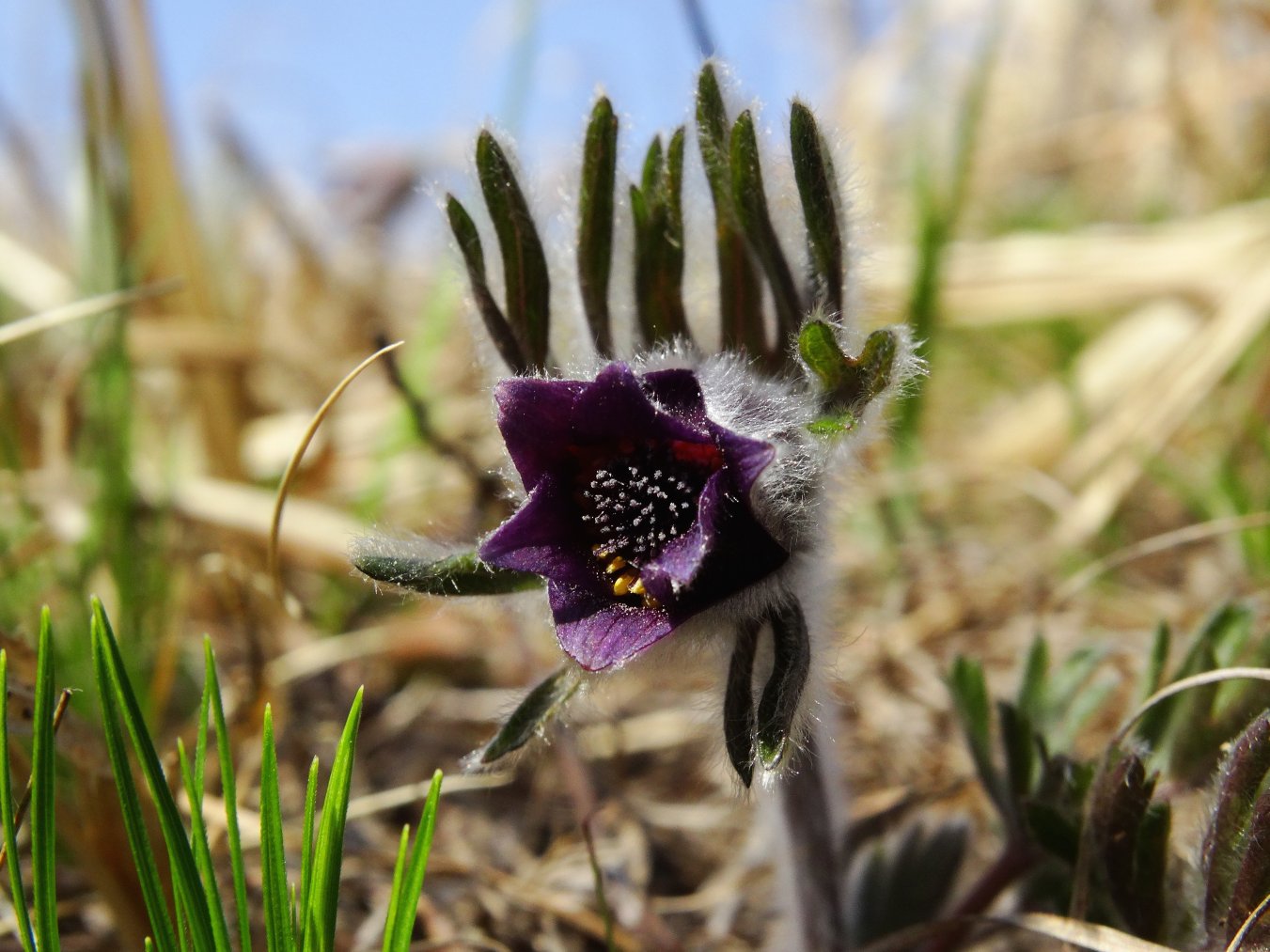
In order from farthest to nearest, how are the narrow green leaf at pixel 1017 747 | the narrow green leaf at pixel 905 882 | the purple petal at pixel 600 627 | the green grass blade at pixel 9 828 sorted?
1. the narrow green leaf at pixel 905 882
2. the narrow green leaf at pixel 1017 747
3. the purple petal at pixel 600 627
4. the green grass blade at pixel 9 828

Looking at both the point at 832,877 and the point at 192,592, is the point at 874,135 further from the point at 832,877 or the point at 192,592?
the point at 832,877

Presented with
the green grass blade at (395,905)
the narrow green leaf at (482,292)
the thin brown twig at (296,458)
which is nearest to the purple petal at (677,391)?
the narrow green leaf at (482,292)

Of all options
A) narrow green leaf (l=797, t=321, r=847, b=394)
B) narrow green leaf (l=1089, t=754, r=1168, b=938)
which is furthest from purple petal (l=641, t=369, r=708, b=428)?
narrow green leaf (l=1089, t=754, r=1168, b=938)

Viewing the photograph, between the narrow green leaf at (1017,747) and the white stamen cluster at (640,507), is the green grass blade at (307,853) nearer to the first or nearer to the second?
the white stamen cluster at (640,507)

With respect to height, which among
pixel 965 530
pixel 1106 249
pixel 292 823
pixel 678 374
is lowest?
pixel 965 530

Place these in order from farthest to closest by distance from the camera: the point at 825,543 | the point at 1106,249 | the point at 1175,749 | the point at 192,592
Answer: the point at 1106,249 < the point at 192,592 < the point at 1175,749 < the point at 825,543

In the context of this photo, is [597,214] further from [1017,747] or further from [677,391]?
[1017,747]

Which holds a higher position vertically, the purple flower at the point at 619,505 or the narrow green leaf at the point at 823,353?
the narrow green leaf at the point at 823,353

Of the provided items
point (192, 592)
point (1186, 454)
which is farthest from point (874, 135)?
point (192, 592)
